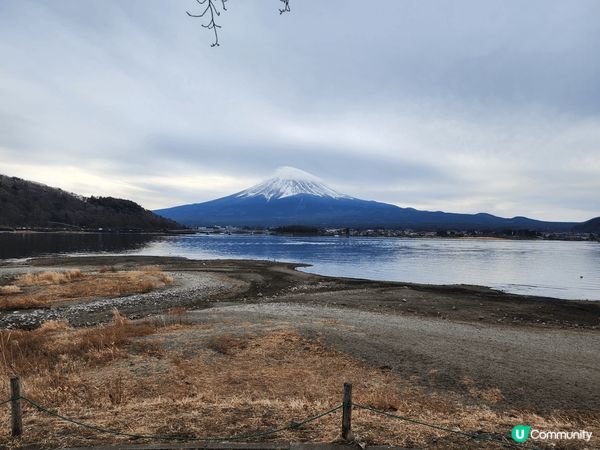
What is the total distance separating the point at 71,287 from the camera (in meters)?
30.2

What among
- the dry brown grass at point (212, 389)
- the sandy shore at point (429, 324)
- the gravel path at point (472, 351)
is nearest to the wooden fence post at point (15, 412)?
the dry brown grass at point (212, 389)

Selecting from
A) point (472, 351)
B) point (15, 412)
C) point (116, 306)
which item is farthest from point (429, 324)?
point (116, 306)

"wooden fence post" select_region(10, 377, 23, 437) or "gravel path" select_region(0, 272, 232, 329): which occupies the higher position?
"wooden fence post" select_region(10, 377, 23, 437)

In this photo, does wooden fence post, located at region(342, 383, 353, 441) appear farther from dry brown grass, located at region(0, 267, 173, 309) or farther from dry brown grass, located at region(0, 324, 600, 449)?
dry brown grass, located at region(0, 267, 173, 309)

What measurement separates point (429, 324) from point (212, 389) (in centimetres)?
1259

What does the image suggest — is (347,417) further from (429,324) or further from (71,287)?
(71,287)

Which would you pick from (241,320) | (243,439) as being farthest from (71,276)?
(243,439)

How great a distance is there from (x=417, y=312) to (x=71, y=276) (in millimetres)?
28126

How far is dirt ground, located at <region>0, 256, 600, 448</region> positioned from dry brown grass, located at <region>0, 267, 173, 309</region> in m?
1.59

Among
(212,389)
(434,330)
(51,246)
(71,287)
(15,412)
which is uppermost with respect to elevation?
(15,412)

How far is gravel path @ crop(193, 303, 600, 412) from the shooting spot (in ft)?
33.7

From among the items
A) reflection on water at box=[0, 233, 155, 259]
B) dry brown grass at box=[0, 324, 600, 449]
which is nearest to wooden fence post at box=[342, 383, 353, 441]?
dry brown grass at box=[0, 324, 600, 449]

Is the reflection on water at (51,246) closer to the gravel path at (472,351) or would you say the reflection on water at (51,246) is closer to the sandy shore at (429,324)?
the sandy shore at (429,324)

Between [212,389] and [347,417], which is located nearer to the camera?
[347,417]
